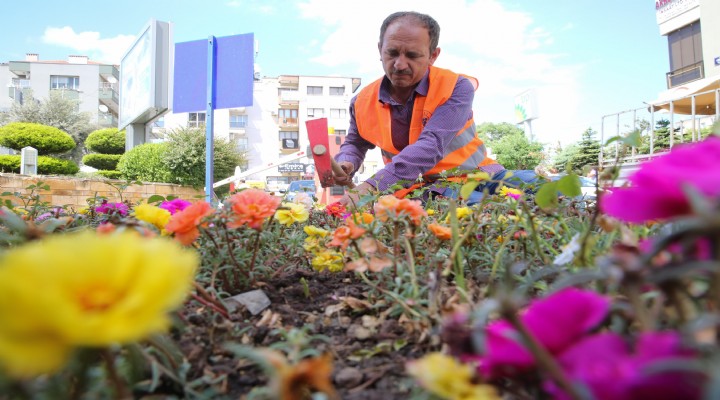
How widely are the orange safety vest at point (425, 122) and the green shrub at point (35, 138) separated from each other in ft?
41.1

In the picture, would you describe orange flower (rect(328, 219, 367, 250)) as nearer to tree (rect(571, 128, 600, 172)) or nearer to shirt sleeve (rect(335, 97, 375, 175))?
shirt sleeve (rect(335, 97, 375, 175))

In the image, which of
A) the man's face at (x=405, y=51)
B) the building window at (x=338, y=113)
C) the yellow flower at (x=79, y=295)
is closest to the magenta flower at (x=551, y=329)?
the yellow flower at (x=79, y=295)

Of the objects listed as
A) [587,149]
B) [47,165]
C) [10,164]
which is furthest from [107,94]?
[587,149]

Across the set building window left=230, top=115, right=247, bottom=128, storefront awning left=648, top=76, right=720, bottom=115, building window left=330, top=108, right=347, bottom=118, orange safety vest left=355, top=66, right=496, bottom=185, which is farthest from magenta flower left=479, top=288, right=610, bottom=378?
building window left=330, top=108, right=347, bottom=118

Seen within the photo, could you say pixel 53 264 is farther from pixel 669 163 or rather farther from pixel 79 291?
pixel 669 163

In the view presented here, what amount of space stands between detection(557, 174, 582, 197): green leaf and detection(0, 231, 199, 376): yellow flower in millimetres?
456

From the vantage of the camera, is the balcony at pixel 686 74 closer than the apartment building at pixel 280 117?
Yes

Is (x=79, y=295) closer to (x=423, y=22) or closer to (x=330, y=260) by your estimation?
(x=330, y=260)

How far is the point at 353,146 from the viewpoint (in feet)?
8.64

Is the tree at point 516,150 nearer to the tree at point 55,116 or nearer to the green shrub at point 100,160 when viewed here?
the green shrub at point 100,160

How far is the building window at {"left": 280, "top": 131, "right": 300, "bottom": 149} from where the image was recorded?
33656mm

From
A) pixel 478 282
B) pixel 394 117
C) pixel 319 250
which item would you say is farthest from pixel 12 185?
pixel 478 282

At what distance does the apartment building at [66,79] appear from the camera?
32.3m

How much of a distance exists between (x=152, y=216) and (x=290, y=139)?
112 ft
